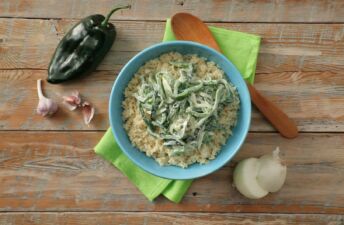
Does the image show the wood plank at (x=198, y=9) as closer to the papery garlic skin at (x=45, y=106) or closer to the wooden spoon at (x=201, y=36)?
the wooden spoon at (x=201, y=36)

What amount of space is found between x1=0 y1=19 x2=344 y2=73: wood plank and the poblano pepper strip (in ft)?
0.14

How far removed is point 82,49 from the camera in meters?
1.46

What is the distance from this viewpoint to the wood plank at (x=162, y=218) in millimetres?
1507

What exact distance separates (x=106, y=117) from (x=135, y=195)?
0.87ft

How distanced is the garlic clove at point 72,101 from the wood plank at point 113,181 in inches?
3.5

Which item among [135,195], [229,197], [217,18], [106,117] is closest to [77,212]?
[135,195]

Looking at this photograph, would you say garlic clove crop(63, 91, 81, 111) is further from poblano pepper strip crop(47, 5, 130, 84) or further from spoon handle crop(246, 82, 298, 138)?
spoon handle crop(246, 82, 298, 138)

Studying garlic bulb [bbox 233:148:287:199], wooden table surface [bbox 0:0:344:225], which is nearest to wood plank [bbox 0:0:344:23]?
wooden table surface [bbox 0:0:344:225]

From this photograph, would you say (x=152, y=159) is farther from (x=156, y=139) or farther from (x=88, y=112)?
(x=88, y=112)

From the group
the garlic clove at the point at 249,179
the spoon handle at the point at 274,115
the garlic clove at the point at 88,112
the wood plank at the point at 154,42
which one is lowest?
the garlic clove at the point at 249,179

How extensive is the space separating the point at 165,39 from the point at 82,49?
10.2 inches

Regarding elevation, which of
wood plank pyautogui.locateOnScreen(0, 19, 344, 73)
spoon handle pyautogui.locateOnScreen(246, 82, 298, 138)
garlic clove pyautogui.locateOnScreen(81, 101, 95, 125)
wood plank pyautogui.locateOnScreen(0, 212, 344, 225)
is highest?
wood plank pyautogui.locateOnScreen(0, 19, 344, 73)

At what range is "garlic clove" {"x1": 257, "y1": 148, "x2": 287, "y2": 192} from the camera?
1.37 m

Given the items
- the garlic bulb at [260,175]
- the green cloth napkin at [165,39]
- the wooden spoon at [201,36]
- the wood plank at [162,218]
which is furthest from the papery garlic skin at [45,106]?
the garlic bulb at [260,175]
